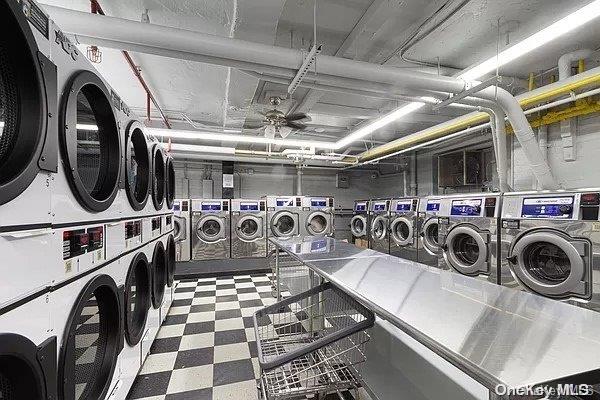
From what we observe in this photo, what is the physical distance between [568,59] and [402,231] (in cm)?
316

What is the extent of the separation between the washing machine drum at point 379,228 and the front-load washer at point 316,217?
3.10ft

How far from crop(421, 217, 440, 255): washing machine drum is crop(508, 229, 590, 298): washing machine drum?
130 centimetres

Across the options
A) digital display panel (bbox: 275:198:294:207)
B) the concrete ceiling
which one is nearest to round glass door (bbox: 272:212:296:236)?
digital display panel (bbox: 275:198:294:207)

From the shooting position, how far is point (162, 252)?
2.86 m

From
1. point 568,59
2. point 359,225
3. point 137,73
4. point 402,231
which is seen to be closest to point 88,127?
point 137,73

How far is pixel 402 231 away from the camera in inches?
195

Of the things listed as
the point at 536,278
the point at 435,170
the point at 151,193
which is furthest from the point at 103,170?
the point at 435,170

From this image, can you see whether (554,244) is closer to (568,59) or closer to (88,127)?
(568,59)

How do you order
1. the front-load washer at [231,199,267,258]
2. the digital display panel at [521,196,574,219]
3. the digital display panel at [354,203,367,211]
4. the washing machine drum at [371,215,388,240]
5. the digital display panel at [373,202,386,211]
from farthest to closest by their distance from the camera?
the digital display panel at [354,203,367,211] → the digital display panel at [373,202,386,211] → the washing machine drum at [371,215,388,240] → the front-load washer at [231,199,267,258] → the digital display panel at [521,196,574,219]

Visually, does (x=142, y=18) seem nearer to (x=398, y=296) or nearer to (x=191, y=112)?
(x=191, y=112)

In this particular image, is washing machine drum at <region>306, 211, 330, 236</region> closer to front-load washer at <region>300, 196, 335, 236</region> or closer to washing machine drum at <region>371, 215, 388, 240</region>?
front-load washer at <region>300, 196, 335, 236</region>

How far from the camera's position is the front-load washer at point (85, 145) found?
39.8 inches

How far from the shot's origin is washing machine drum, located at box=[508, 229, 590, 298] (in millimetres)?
2152

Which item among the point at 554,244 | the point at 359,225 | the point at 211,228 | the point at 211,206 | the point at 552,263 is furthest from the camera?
the point at 359,225
